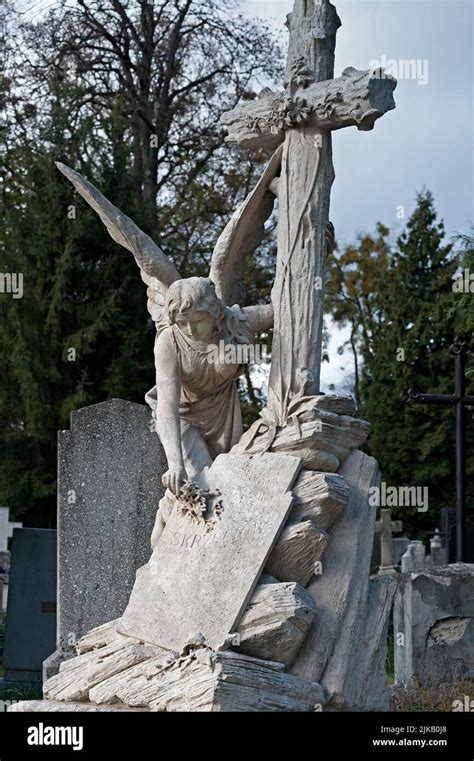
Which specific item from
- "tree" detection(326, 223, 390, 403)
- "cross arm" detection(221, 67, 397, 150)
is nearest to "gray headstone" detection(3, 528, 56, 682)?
"cross arm" detection(221, 67, 397, 150)

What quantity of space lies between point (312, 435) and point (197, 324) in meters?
0.95

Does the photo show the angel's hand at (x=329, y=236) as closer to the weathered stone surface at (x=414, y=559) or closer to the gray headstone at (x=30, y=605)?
the gray headstone at (x=30, y=605)

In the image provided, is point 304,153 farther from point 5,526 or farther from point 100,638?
point 5,526

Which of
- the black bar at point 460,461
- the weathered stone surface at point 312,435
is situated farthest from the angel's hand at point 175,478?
the black bar at point 460,461

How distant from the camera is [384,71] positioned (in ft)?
26.4

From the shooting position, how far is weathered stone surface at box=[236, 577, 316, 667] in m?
7.12

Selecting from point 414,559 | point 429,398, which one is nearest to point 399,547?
point 414,559

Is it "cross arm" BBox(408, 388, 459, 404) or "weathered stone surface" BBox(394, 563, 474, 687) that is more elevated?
"cross arm" BBox(408, 388, 459, 404)

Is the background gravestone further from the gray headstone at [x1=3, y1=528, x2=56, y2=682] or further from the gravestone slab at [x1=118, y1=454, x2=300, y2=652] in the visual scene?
the gravestone slab at [x1=118, y1=454, x2=300, y2=652]

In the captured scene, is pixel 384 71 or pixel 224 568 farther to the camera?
pixel 384 71

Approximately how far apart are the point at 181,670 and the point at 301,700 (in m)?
0.66

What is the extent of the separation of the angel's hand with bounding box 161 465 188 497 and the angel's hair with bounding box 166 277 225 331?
2.87ft
